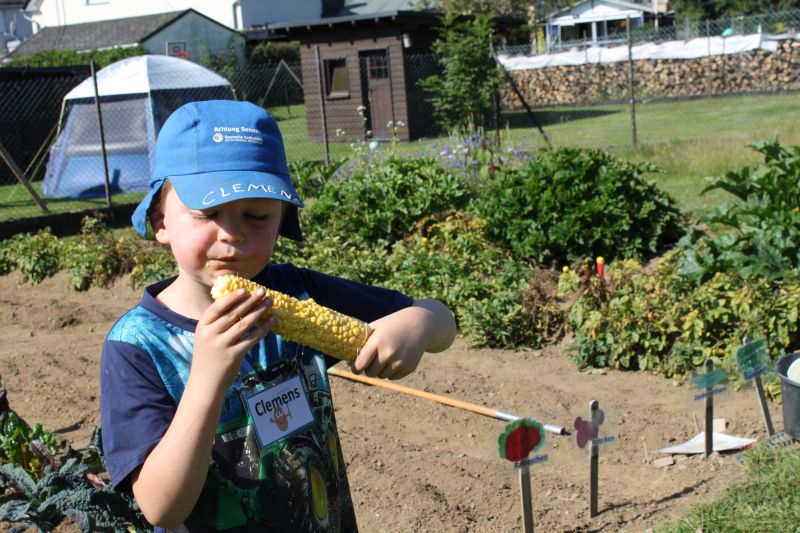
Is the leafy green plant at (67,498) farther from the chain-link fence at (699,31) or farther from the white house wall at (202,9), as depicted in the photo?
the white house wall at (202,9)

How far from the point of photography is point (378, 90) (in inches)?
850

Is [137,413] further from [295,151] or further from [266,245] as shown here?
[295,151]

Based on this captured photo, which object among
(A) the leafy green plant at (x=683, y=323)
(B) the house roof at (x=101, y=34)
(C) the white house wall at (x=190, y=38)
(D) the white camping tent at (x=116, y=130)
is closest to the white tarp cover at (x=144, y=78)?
(D) the white camping tent at (x=116, y=130)

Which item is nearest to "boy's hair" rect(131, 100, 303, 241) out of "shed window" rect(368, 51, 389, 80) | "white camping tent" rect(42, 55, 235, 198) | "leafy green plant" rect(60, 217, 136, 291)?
"leafy green plant" rect(60, 217, 136, 291)

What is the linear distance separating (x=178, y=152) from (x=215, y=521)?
2.27 ft

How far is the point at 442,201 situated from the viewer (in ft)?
27.2

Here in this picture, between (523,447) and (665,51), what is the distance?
26.6 meters

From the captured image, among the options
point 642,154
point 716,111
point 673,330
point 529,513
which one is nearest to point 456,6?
point 716,111

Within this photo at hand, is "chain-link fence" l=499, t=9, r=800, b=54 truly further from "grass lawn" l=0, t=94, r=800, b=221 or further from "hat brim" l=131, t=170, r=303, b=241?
"hat brim" l=131, t=170, r=303, b=241

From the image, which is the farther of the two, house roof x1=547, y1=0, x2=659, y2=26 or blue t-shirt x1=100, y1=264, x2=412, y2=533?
house roof x1=547, y1=0, x2=659, y2=26

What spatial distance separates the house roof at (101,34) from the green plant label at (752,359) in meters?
32.7

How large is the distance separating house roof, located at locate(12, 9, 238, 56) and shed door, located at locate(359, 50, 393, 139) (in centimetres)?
1480

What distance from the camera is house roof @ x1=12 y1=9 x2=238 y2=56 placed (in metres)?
35.4

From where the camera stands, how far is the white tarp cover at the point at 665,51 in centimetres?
2625
